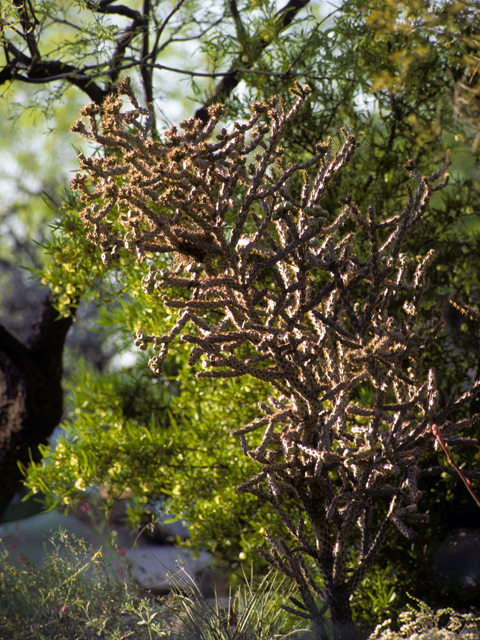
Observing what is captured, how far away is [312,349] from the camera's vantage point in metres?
2.04

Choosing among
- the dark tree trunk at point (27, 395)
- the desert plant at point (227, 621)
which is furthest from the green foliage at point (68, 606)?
the dark tree trunk at point (27, 395)

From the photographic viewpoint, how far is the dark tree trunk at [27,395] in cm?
435

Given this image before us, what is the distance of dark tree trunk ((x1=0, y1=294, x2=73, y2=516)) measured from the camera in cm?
435

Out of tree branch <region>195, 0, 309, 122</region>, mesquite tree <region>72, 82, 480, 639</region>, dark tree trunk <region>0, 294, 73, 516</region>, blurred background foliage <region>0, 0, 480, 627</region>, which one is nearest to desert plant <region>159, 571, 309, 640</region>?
mesquite tree <region>72, 82, 480, 639</region>

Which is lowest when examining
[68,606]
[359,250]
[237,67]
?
[68,606]

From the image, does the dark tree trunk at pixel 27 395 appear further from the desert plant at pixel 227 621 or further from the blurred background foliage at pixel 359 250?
the desert plant at pixel 227 621

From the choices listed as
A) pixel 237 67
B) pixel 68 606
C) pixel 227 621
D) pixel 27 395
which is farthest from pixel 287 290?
pixel 27 395

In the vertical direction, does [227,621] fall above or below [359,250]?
below

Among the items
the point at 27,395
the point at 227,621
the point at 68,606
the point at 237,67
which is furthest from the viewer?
the point at 27,395

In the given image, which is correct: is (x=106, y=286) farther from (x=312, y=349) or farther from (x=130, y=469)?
(x=312, y=349)

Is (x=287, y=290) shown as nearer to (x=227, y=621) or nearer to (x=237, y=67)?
(x=227, y=621)

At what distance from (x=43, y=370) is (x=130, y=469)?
161cm

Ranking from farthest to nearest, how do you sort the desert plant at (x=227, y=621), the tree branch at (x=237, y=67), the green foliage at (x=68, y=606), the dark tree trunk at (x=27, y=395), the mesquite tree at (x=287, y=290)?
the dark tree trunk at (x=27, y=395)
the tree branch at (x=237, y=67)
the green foliage at (x=68, y=606)
the desert plant at (x=227, y=621)
the mesquite tree at (x=287, y=290)

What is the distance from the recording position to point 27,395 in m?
4.40
